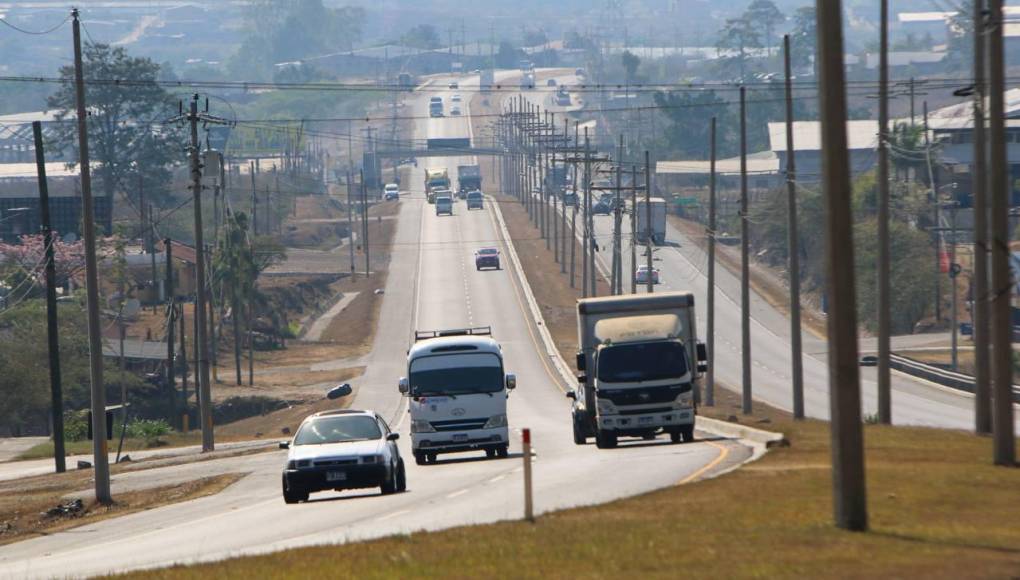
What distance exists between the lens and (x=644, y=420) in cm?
3650

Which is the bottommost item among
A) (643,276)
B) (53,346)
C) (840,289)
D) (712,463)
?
(643,276)

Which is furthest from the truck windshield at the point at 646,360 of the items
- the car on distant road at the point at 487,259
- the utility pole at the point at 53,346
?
the car on distant road at the point at 487,259

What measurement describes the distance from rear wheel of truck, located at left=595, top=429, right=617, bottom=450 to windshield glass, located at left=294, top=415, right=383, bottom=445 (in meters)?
8.28

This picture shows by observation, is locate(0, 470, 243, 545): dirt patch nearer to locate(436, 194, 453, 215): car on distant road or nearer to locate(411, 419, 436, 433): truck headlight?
locate(411, 419, 436, 433): truck headlight

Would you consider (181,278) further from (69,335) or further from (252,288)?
(69,335)

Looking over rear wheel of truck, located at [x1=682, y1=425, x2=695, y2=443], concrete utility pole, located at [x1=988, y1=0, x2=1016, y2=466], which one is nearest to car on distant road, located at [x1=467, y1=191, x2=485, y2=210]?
rear wheel of truck, located at [x1=682, y1=425, x2=695, y2=443]

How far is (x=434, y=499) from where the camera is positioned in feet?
89.0

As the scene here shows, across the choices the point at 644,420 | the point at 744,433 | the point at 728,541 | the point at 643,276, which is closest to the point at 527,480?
the point at 728,541

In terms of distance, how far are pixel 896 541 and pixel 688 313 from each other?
64.8 feet

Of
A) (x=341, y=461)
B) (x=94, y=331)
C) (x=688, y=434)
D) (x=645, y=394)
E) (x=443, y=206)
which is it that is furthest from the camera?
(x=443, y=206)

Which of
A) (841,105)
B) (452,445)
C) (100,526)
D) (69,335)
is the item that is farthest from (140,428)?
(841,105)

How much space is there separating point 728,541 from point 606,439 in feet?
66.3

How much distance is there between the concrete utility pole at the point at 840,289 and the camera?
1695 centimetres

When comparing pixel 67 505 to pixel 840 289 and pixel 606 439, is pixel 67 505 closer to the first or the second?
pixel 606 439
